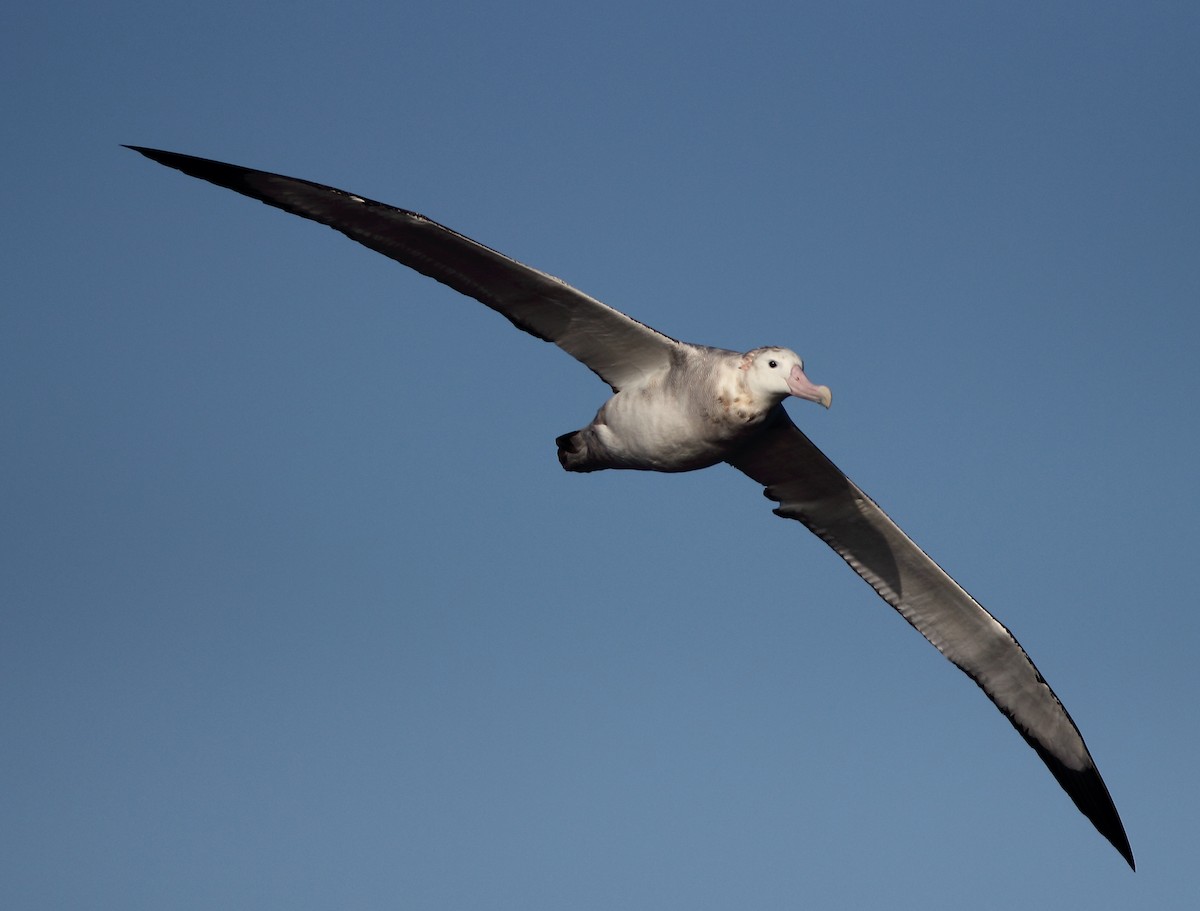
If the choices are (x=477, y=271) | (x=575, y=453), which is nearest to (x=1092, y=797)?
(x=575, y=453)

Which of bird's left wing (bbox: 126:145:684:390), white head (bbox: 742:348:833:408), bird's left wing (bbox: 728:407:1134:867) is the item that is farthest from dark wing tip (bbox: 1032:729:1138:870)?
bird's left wing (bbox: 126:145:684:390)

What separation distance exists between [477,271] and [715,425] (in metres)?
2.31

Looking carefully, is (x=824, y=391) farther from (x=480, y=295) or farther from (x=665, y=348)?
(x=480, y=295)

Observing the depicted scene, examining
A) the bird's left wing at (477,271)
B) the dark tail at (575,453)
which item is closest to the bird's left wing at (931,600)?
the dark tail at (575,453)

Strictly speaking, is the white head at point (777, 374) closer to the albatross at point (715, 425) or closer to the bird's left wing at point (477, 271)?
the albatross at point (715, 425)

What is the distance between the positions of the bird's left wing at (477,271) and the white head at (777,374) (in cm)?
99

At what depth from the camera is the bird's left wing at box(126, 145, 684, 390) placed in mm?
11656

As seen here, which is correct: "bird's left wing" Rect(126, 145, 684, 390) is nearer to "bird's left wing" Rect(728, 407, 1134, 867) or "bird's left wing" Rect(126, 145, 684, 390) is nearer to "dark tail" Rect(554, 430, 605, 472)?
"dark tail" Rect(554, 430, 605, 472)

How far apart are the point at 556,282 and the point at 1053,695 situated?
22.5ft

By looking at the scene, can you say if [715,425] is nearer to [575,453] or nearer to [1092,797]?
[575,453]

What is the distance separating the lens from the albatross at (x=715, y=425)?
11.7 m

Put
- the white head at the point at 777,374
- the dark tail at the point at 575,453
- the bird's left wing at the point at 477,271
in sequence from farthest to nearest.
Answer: the dark tail at the point at 575,453 < the bird's left wing at the point at 477,271 < the white head at the point at 777,374

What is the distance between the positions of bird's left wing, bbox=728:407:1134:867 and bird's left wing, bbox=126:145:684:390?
1.55 metres

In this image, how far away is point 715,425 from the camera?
38.7ft
